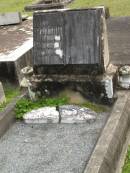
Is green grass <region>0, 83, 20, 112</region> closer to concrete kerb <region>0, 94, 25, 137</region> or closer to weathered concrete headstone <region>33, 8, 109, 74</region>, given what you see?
concrete kerb <region>0, 94, 25, 137</region>

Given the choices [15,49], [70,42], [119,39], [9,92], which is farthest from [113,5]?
[70,42]

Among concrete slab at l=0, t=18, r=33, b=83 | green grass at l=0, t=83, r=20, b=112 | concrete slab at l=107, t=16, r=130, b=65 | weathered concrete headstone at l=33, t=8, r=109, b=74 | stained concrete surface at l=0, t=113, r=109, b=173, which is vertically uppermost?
weathered concrete headstone at l=33, t=8, r=109, b=74

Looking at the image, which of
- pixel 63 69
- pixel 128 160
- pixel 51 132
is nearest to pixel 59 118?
pixel 51 132

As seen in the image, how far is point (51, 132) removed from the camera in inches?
246

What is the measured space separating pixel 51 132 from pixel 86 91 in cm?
92

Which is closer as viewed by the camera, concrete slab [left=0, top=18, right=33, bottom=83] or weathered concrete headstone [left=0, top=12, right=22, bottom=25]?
concrete slab [left=0, top=18, right=33, bottom=83]

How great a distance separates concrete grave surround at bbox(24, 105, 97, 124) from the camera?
251 inches

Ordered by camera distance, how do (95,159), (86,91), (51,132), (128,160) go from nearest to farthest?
(95,159) < (128,160) < (51,132) < (86,91)

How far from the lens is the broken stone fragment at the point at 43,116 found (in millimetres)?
6441

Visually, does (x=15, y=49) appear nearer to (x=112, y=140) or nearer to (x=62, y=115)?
(x=62, y=115)

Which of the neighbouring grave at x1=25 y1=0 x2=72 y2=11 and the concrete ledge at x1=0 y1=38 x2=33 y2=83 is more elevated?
the concrete ledge at x1=0 y1=38 x2=33 y2=83

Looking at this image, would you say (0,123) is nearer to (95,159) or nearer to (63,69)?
(63,69)

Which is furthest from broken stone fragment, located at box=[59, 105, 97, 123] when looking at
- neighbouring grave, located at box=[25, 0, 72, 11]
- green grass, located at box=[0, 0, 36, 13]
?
green grass, located at box=[0, 0, 36, 13]

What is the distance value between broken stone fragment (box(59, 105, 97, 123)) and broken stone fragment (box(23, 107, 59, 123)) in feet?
0.34
